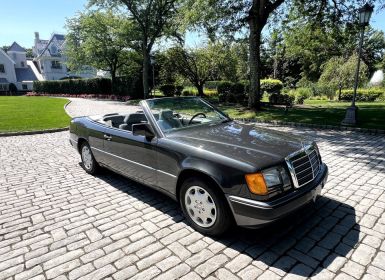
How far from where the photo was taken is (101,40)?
30609mm

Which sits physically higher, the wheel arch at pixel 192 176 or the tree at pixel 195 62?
the tree at pixel 195 62

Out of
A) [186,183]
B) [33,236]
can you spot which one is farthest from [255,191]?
[33,236]

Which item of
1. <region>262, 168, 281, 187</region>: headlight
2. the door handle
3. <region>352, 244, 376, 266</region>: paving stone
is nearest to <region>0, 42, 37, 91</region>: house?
the door handle

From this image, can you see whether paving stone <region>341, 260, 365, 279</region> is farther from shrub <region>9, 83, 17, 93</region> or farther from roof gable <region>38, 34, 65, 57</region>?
roof gable <region>38, 34, 65, 57</region>

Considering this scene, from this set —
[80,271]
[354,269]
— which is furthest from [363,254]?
[80,271]

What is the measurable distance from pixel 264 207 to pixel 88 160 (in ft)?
13.7

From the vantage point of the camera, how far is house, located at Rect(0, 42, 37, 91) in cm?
5075

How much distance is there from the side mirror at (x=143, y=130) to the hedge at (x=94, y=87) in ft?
92.5

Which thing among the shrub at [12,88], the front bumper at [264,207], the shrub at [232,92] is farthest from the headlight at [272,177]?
the shrub at [12,88]

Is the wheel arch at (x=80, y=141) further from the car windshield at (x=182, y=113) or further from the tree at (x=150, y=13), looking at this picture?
the tree at (x=150, y=13)

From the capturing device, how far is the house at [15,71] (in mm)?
50750

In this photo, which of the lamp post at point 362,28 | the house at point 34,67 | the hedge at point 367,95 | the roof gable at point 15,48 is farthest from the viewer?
the roof gable at point 15,48

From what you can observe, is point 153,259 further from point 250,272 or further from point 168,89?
point 168,89

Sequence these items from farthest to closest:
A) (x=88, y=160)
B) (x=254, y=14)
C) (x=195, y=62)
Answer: (x=195, y=62)
(x=254, y=14)
(x=88, y=160)
